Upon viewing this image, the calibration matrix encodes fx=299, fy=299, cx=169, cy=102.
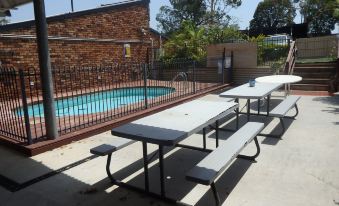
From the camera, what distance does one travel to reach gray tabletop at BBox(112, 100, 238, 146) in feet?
10.3

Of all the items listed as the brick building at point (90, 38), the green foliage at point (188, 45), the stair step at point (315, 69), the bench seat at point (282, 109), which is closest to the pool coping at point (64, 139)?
the bench seat at point (282, 109)

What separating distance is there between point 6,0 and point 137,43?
31.1 feet

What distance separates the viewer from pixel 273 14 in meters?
40.9

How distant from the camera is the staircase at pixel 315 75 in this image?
10.4 m

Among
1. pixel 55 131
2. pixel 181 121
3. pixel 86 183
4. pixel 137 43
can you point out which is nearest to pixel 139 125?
pixel 181 121

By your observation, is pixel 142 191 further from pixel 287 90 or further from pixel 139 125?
pixel 287 90

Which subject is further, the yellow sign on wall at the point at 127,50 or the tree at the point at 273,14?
the tree at the point at 273,14

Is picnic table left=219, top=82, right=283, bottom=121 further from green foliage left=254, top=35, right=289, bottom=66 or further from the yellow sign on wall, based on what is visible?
the yellow sign on wall

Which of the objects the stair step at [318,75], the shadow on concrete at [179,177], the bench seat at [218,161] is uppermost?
the stair step at [318,75]

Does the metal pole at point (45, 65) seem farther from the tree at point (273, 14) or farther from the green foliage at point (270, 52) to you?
the tree at point (273, 14)

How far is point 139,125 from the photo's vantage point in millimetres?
3645

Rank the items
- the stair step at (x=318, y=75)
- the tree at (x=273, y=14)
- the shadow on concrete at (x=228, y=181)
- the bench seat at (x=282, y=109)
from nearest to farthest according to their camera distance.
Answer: the shadow on concrete at (x=228, y=181), the bench seat at (x=282, y=109), the stair step at (x=318, y=75), the tree at (x=273, y=14)

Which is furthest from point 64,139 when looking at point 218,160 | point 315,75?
point 315,75

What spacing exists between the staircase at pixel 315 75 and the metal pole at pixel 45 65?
8481mm
